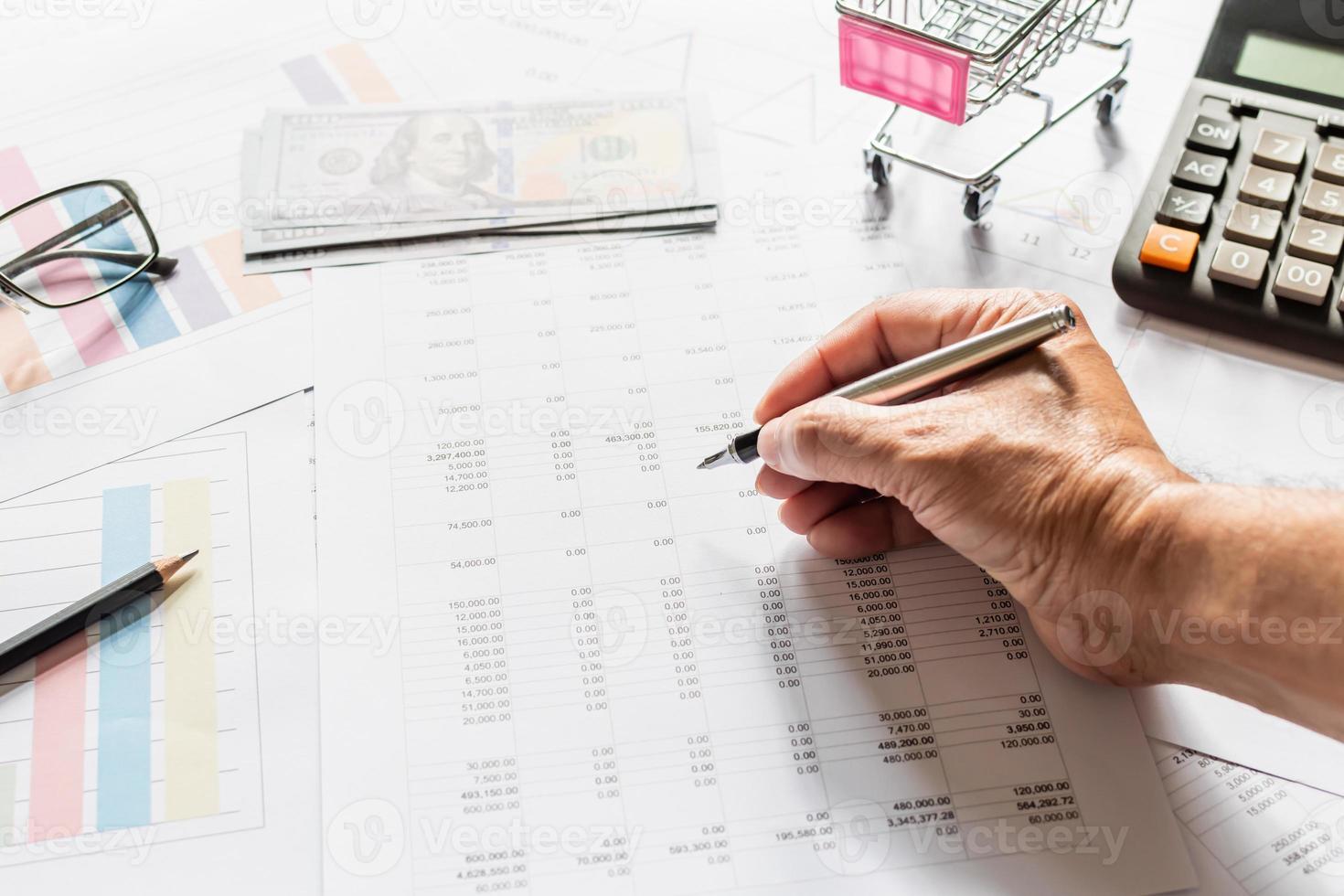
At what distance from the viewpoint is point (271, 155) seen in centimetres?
81

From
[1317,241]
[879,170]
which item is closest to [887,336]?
[879,170]

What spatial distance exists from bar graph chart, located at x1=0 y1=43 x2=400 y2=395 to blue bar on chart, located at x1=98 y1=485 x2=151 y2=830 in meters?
0.13

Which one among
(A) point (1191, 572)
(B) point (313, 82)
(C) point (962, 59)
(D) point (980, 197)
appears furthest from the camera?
(B) point (313, 82)

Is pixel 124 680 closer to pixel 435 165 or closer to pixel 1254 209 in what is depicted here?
pixel 435 165

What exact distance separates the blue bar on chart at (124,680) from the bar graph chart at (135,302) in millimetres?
126

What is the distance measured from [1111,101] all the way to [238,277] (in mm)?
671

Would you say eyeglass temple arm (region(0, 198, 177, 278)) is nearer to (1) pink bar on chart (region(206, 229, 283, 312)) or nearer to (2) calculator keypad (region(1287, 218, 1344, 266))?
(1) pink bar on chart (region(206, 229, 283, 312))

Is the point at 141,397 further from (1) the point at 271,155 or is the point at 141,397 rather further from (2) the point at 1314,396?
(2) the point at 1314,396

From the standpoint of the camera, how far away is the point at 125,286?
2.52 feet

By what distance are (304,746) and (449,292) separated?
324 mm

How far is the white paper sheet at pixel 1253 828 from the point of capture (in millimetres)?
549

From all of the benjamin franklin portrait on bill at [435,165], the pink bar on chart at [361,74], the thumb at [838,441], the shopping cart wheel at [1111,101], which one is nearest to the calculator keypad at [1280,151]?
the shopping cart wheel at [1111,101]

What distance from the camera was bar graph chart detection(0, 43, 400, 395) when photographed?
2.42ft

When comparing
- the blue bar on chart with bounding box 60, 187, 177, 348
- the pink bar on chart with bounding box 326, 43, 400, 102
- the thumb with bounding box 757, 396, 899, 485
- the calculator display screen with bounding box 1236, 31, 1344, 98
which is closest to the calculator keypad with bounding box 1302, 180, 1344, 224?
the calculator display screen with bounding box 1236, 31, 1344, 98
